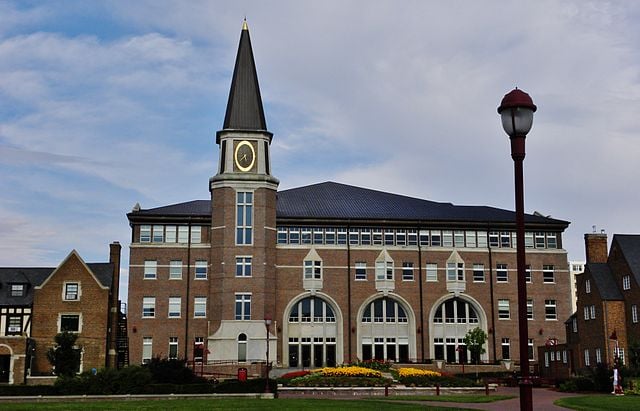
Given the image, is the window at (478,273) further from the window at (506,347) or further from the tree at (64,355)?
the tree at (64,355)

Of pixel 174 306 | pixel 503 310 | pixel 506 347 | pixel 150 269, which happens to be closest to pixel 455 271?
pixel 503 310

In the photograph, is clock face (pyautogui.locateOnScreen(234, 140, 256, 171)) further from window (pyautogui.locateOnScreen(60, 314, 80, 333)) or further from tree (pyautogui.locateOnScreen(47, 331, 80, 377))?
tree (pyautogui.locateOnScreen(47, 331, 80, 377))

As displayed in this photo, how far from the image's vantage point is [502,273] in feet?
247

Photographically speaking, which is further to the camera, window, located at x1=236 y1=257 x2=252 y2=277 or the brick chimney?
window, located at x1=236 y1=257 x2=252 y2=277

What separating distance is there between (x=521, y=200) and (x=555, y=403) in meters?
25.3

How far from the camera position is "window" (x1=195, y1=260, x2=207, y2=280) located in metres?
71.8

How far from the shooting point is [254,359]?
219 ft

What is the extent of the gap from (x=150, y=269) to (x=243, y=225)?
9577 mm

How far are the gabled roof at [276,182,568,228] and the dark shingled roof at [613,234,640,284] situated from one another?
1469cm

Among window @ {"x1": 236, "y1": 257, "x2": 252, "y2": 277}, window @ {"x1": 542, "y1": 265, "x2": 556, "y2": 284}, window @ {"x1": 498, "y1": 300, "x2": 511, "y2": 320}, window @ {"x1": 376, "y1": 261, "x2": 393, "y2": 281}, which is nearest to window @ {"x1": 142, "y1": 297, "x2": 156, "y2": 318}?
window @ {"x1": 236, "y1": 257, "x2": 252, "y2": 277}

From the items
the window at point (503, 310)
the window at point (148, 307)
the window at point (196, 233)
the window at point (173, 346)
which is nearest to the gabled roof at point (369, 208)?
the window at point (196, 233)

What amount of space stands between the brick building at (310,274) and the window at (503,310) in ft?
0.41

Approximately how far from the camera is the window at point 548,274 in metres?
75.8

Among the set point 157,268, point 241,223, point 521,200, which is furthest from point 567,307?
point 521,200
